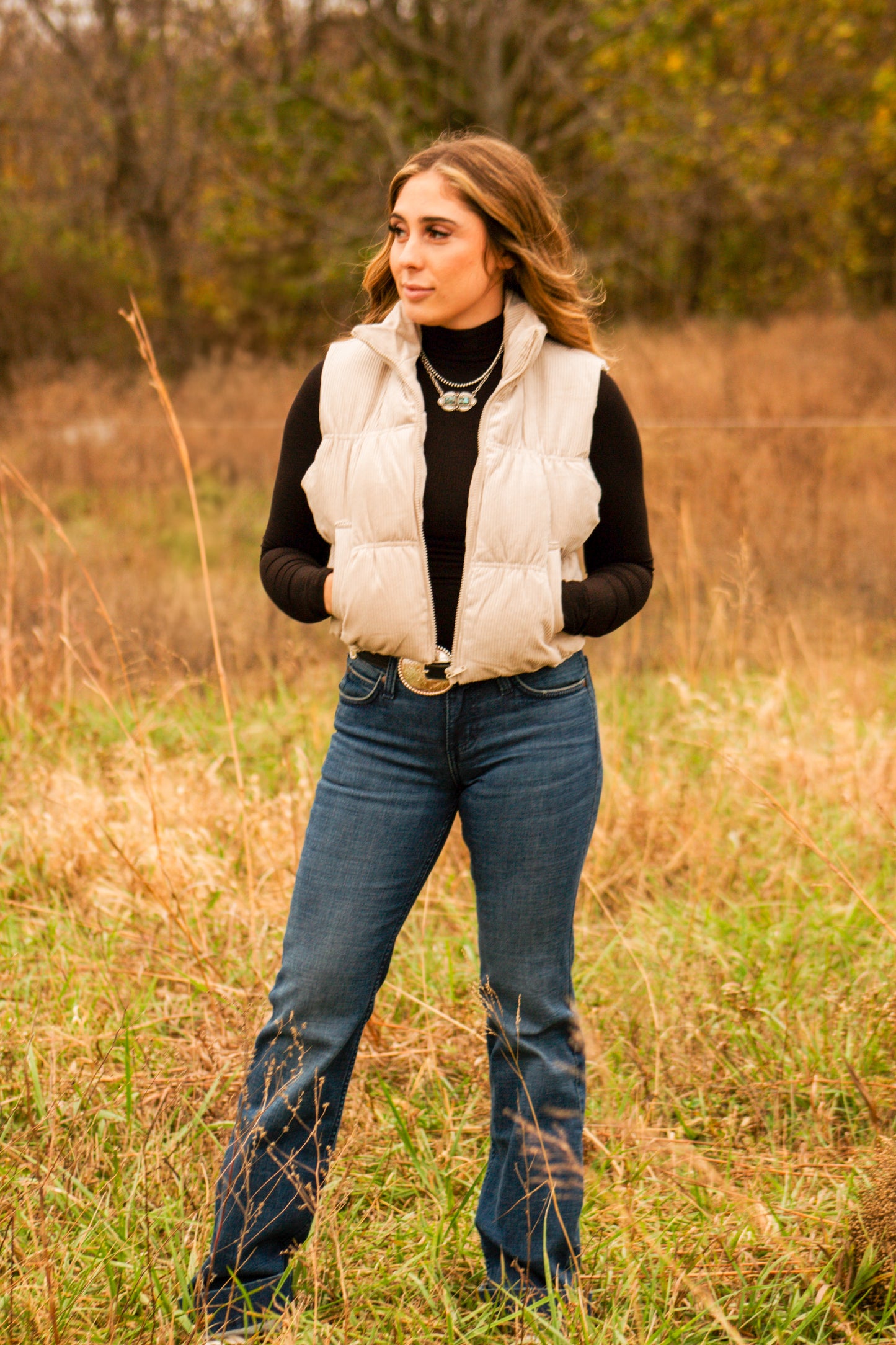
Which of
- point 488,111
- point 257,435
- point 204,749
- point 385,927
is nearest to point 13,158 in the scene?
point 488,111

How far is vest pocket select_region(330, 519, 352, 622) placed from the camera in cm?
176

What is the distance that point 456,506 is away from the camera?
5.77 feet

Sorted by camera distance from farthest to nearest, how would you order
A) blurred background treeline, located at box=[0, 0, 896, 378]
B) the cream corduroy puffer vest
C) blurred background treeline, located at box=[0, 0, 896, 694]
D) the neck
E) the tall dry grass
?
blurred background treeline, located at box=[0, 0, 896, 378]
blurred background treeline, located at box=[0, 0, 896, 694]
the tall dry grass
the neck
the cream corduroy puffer vest

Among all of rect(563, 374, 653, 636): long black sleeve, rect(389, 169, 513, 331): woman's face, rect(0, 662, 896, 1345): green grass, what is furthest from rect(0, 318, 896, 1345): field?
rect(389, 169, 513, 331): woman's face

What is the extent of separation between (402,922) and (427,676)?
397mm

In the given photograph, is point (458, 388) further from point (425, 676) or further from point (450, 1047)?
point (450, 1047)

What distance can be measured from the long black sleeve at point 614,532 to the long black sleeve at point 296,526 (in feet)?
1.43

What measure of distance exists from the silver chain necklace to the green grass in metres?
1.00

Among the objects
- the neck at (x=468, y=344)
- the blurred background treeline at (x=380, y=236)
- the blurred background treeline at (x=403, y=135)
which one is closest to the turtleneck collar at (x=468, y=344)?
the neck at (x=468, y=344)

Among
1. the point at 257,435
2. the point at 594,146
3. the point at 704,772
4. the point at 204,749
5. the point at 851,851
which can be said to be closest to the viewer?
the point at 851,851

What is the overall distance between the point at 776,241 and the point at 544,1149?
14.5 m

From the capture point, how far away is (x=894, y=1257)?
1832 mm

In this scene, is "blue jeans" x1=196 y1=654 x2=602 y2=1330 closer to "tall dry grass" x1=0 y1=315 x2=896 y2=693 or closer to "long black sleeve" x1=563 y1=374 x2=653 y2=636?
"long black sleeve" x1=563 y1=374 x2=653 y2=636

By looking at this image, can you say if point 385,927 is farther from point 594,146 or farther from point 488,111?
point 594,146
